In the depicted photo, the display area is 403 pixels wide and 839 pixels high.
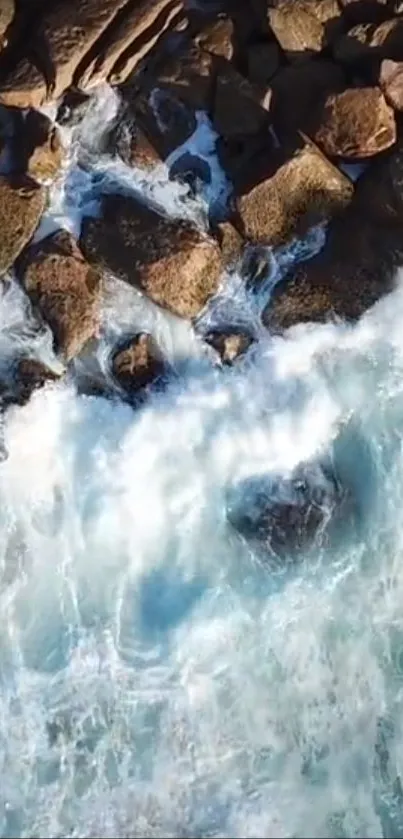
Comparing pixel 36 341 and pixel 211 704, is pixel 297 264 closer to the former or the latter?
pixel 36 341

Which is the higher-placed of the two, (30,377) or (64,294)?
(64,294)

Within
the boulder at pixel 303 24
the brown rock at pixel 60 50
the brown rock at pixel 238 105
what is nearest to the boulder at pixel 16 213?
the brown rock at pixel 60 50

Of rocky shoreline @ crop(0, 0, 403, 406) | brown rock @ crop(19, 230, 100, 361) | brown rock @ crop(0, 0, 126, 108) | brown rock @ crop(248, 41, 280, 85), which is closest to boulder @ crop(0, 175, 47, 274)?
rocky shoreline @ crop(0, 0, 403, 406)

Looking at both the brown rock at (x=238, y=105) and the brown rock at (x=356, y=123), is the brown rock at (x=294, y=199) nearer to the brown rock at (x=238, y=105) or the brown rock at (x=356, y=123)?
the brown rock at (x=356, y=123)

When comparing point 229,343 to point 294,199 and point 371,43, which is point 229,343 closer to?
point 294,199

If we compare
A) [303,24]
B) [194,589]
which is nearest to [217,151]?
[303,24]

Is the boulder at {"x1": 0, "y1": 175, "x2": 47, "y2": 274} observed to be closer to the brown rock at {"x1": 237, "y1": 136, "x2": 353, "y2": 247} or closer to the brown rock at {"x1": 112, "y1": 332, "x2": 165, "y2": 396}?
the brown rock at {"x1": 112, "y1": 332, "x2": 165, "y2": 396}
